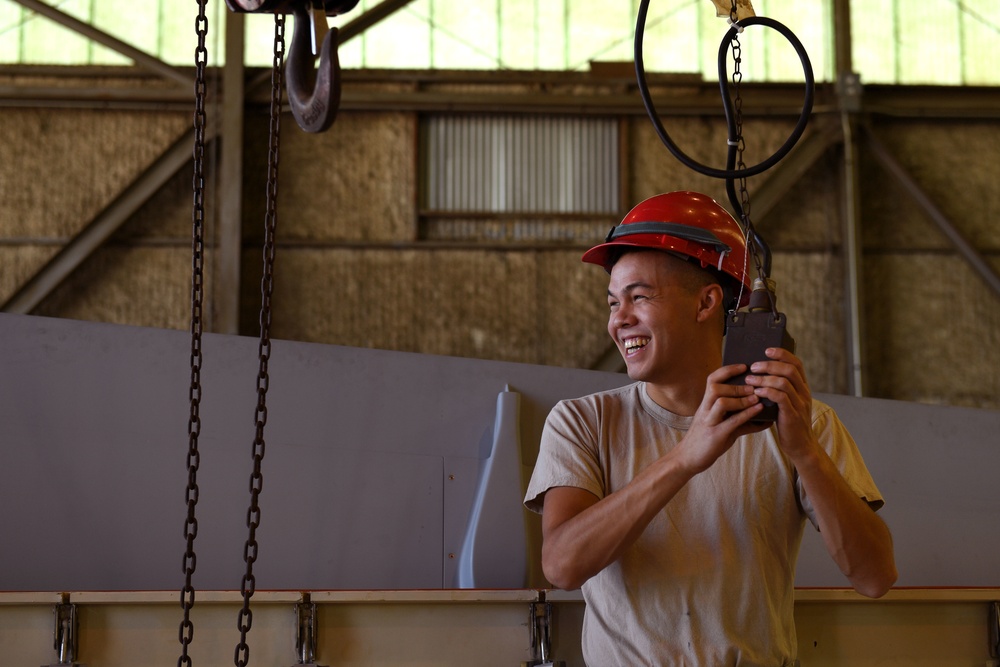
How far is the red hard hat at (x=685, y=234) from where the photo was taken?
182cm

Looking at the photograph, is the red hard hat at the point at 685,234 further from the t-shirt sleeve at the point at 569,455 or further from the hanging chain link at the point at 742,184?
the t-shirt sleeve at the point at 569,455

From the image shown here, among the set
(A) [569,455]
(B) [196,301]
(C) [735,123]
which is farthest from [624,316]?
(B) [196,301]

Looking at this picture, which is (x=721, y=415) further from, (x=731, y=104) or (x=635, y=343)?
(x=731, y=104)

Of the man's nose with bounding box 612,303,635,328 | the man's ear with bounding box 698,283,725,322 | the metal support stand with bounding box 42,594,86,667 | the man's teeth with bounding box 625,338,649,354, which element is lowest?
the metal support stand with bounding box 42,594,86,667

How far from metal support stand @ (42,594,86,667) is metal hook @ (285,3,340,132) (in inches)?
52.9

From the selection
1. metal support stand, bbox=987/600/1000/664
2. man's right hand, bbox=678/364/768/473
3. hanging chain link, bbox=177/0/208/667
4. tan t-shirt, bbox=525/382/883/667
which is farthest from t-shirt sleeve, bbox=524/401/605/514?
metal support stand, bbox=987/600/1000/664

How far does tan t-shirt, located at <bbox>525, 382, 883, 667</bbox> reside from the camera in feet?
5.22

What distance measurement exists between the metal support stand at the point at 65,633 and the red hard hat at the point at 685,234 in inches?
55.4

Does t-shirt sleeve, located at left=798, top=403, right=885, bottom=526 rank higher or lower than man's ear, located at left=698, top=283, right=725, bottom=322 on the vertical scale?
lower

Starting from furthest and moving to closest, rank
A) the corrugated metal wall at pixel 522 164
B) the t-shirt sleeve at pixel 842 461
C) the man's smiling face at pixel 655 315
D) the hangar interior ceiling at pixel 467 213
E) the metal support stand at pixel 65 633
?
the corrugated metal wall at pixel 522 164 < the hangar interior ceiling at pixel 467 213 < the metal support stand at pixel 65 633 < the man's smiling face at pixel 655 315 < the t-shirt sleeve at pixel 842 461

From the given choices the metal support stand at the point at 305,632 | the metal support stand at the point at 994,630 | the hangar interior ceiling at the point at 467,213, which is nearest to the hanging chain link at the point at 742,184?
the metal support stand at the point at 305,632

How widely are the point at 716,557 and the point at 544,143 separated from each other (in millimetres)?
5676

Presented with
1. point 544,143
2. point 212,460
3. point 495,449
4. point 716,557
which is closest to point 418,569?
point 495,449

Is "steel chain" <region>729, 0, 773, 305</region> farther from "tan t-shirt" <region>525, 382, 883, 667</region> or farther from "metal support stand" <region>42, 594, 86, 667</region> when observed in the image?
"metal support stand" <region>42, 594, 86, 667</region>
